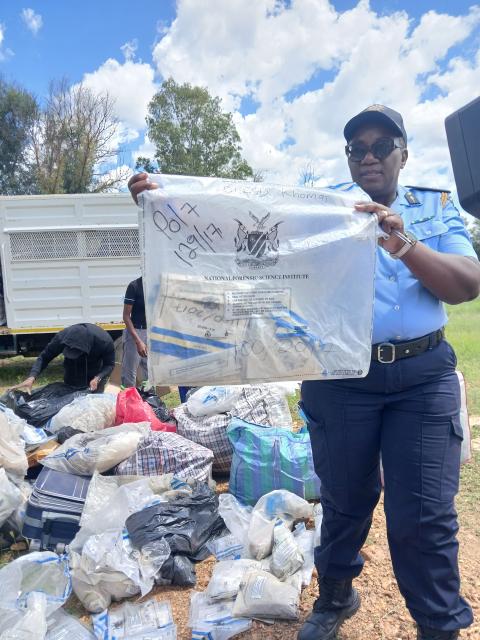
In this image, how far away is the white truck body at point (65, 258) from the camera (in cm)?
759

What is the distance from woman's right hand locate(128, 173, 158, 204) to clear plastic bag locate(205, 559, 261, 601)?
1741 mm

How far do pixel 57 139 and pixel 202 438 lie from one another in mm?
21410

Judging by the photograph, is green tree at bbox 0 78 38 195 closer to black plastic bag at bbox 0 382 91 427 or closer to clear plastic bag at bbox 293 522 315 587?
black plastic bag at bbox 0 382 91 427

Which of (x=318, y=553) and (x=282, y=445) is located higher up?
(x=282, y=445)

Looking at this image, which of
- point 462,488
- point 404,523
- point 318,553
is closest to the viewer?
point 404,523

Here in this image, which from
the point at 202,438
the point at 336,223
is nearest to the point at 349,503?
the point at 336,223

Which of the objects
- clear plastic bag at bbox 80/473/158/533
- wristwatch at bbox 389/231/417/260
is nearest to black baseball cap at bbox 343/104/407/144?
wristwatch at bbox 389/231/417/260

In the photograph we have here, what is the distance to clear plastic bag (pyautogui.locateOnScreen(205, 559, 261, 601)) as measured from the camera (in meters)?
2.24

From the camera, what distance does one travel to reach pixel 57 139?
21.7m

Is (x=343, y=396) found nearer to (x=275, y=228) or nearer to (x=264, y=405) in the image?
(x=275, y=228)

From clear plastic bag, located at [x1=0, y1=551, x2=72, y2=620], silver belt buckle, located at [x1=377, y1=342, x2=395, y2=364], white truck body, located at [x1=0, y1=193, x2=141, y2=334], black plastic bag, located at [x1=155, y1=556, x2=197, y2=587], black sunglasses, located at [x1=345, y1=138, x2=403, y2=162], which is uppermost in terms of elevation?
white truck body, located at [x1=0, y1=193, x2=141, y2=334]

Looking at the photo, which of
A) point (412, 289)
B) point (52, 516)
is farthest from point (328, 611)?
point (52, 516)

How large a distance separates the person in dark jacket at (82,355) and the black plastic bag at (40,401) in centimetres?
18

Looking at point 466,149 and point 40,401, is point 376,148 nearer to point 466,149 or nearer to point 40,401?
point 466,149
